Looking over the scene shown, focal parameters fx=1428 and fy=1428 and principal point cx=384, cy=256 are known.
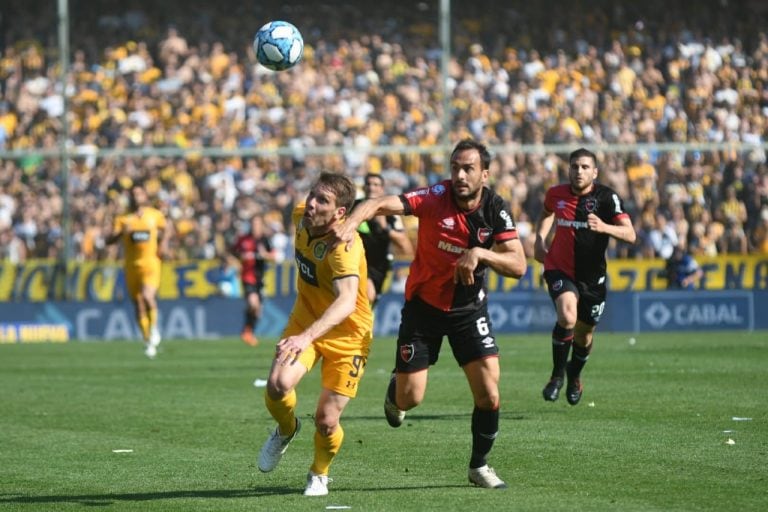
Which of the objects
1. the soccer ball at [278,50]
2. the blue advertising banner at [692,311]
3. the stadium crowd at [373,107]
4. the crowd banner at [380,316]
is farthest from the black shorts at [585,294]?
the blue advertising banner at [692,311]

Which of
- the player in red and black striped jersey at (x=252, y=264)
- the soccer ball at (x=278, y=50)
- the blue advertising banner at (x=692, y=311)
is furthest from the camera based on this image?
the blue advertising banner at (x=692, y=311)

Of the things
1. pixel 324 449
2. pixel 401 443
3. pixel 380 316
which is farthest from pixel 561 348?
pixel 380 316

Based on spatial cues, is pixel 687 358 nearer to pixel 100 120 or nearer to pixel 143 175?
pixel 143 175

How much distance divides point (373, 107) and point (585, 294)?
1752 cm

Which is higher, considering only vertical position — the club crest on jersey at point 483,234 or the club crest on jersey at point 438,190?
the club crest on jersey at point 438,190

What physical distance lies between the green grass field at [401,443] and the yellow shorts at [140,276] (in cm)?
384

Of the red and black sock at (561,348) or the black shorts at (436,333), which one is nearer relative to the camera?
the black shorts at (436,333)

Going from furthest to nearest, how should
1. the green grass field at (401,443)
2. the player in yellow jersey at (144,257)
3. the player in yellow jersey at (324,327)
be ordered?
the player in yellow jersey at (144,257), the green grass field at (401,443), the player in yellow jersey at (324,327)

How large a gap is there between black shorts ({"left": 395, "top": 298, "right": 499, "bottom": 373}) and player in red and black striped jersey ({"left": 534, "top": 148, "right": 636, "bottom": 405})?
4369mm

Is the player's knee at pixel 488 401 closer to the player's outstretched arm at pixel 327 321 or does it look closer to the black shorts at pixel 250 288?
the player's outstretched arm at pixel 327 321

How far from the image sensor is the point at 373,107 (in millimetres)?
30656

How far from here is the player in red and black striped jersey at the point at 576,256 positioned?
43.8 feet

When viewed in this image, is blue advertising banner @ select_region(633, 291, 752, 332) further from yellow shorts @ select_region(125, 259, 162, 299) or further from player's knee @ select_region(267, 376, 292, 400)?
player's knee @ select_region(267, 376, 292, 400)

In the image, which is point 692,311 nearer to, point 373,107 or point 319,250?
point 373,107
